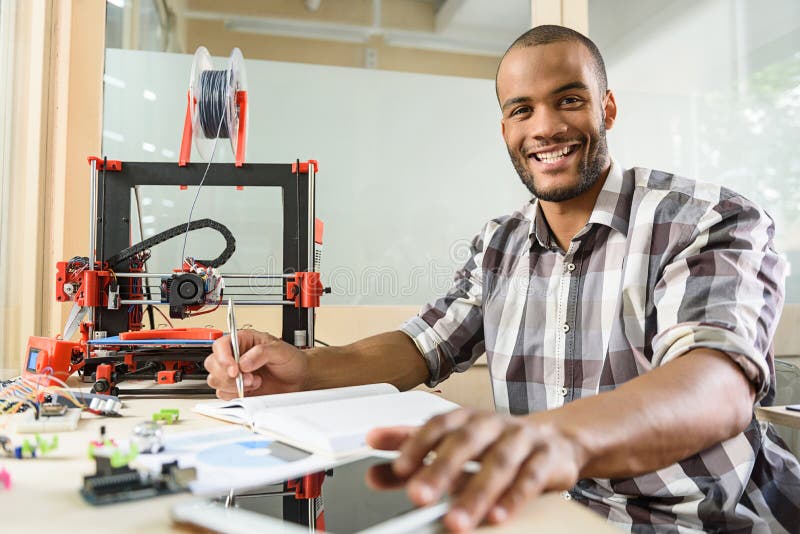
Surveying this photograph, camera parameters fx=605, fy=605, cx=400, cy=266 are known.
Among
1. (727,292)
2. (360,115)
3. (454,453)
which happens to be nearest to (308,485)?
(454,453)

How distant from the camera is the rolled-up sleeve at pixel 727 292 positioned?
0.71 metres

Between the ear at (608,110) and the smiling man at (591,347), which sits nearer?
the smiling man at (591,347)

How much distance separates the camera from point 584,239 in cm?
112

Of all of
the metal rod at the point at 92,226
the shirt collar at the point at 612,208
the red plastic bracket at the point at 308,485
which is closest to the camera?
the red plastic bracket at the point at 308,485

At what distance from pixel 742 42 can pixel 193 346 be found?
2594mm

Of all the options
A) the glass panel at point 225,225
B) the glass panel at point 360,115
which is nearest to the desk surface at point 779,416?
the glass panel at point 360,115

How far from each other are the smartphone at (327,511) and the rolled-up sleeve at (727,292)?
437mm

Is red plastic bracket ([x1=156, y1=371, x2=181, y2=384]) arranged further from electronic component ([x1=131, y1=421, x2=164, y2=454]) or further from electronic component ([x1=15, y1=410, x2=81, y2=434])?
electronic component ([x1=131, y1=421, x2=164, y2=454])

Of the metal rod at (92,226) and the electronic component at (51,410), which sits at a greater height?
the metal rod at (92,226)

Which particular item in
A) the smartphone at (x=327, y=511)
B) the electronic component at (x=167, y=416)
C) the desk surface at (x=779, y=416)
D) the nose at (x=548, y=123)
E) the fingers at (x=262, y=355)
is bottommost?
the desk surface at (x=779, y=416)

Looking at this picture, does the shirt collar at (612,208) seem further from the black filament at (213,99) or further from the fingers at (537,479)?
the black filament at (213,99)

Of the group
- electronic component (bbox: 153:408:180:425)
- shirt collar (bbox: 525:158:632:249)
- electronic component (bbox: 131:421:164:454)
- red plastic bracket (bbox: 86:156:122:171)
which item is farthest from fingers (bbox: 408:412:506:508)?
red plastic bracket (bbox: 86:156:122:171)

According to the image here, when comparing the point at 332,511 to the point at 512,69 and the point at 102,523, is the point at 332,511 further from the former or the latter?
the point at 512,69

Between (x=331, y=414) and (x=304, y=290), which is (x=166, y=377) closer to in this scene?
(x=304, y=290)
